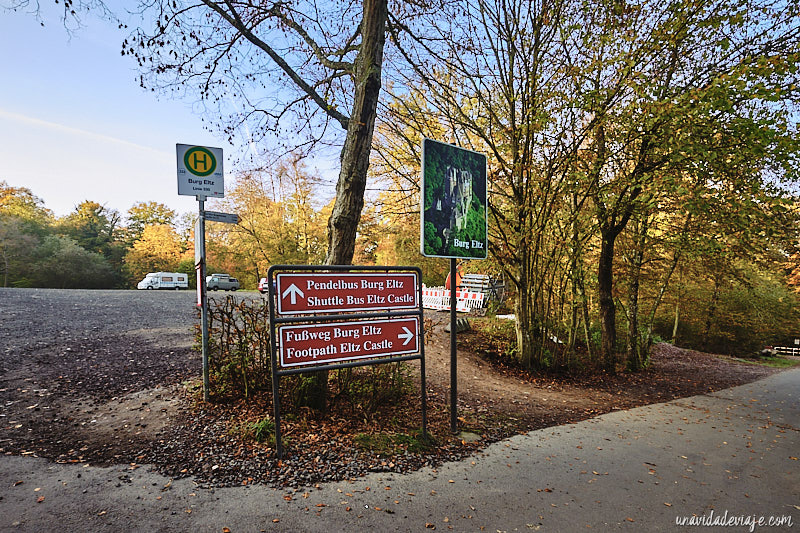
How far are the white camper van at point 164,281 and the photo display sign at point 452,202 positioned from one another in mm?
37387

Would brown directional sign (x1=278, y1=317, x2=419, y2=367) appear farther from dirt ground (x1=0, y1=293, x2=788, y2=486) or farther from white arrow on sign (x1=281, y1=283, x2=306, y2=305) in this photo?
dirt ground (x1=0, y1=293, x2=788, y2=486)

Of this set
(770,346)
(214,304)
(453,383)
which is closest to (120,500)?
(214,304)

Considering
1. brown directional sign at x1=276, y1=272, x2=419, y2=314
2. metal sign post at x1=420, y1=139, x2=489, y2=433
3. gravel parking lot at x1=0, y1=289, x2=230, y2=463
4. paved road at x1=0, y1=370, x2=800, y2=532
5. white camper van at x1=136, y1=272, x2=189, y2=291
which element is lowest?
paved road at x1=0, y1=370, x2=800, y2=532

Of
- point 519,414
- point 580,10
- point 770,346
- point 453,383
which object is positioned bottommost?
point 770,346

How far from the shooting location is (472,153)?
5.12 metres

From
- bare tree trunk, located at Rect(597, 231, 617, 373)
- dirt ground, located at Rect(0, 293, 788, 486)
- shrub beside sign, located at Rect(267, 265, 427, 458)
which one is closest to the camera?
dirt ground, located at Rect(0, 293, 788, 486)

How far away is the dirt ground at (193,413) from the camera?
146 inches

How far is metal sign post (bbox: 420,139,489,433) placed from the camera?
14.9 feet

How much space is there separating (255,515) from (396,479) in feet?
3.96

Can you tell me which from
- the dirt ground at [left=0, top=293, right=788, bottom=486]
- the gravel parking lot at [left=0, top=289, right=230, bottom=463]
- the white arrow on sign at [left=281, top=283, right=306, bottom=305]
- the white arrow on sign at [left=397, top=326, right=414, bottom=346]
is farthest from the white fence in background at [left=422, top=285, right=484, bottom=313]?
→ the white arrow on sign at [left=281, top=283, right=306, bottom=305]

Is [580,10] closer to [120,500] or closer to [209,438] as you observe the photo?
[209,438]

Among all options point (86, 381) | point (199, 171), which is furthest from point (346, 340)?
point (86, 381)

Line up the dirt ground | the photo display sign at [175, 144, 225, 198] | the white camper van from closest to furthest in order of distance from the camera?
the dirt ground, the photo display sign at [175, 144, 225, 198], the white camper van

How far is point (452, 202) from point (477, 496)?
2.97 metres
